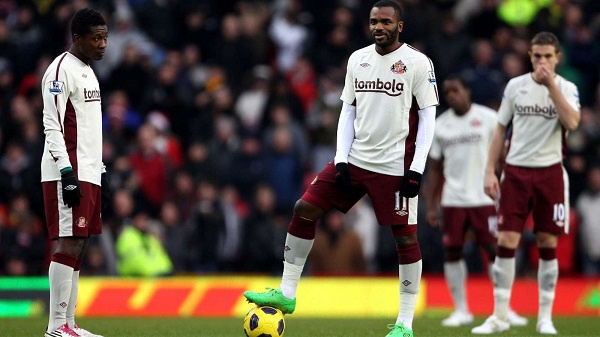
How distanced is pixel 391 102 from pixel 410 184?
2.34ft

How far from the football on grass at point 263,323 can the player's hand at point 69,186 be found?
1.73 metres

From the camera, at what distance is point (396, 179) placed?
31.6 ft

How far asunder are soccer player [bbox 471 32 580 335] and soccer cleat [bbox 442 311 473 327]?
1.35 meters

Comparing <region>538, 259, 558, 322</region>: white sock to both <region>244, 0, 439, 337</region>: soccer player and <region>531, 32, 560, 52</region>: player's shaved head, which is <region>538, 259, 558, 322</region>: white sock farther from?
<region>244, 0, 439, 337</region>: soccer player

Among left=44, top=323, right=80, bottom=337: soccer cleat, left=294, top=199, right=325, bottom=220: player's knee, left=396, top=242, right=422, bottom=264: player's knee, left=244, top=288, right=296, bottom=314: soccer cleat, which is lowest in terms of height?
left=44, top=323, right=80, bottom=337: soccer cleat

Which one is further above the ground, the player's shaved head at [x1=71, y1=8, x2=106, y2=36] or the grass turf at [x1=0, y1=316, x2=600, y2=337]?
the player's shaved head at [x1=71, y1=8, x2=106, y2=36]

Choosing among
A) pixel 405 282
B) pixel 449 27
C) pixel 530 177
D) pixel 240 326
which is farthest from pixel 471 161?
pixel 449 27

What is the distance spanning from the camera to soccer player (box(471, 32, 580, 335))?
11.6 m

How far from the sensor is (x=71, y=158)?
9438mm

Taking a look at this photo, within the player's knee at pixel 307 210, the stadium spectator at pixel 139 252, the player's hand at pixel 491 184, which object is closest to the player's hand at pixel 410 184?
the player's knee at pixel 307 210

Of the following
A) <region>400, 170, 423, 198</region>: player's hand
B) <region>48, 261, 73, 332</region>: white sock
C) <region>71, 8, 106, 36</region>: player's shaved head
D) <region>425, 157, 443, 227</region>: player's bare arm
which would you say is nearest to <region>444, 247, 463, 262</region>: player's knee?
<region>425, 157, 443, 227</region>: player's bare arm

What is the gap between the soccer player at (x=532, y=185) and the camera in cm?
1162

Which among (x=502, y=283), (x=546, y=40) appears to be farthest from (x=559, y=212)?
(x=546, y=40)

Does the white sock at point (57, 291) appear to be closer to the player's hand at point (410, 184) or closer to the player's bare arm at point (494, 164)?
the player's hand at point (410, 184)
